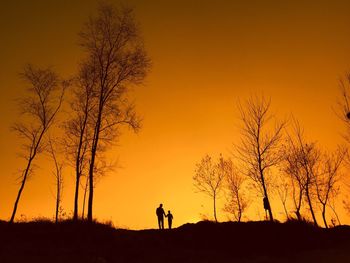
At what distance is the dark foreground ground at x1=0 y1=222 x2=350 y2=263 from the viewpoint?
1549 cm

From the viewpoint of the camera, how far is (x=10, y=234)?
17.2 m

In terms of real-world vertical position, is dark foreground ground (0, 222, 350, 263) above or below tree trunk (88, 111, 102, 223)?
below

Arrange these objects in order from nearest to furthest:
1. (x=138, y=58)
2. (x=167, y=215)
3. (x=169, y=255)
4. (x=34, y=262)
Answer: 1. (x=34, y=262)
2. (x=169, y=255)
3. (x=138, y=58)
4. (x=167, y=215)

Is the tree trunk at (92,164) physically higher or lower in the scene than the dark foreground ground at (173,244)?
higher

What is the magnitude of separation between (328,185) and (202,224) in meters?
21.1

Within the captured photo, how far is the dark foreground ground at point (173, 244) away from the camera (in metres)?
15.5

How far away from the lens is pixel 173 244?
18.3 meters

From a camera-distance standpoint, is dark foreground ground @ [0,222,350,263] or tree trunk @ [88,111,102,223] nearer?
dark foreground ground @ [0,222,350,263]

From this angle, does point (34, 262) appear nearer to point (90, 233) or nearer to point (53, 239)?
point (53, 239)

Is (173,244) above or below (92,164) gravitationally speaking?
below

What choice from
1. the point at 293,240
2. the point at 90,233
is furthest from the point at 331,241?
the point at 90,233

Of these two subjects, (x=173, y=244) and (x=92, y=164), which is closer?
(x=173, y=244)

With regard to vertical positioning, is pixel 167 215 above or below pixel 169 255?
above

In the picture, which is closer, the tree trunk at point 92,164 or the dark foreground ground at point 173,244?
the dark foreground ground at point 173,244
